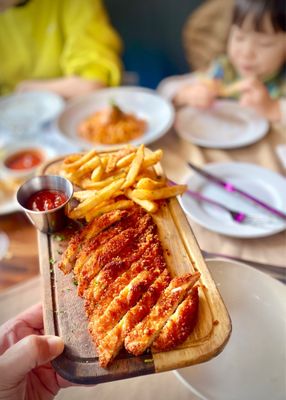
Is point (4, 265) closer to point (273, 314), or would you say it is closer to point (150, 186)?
point (150, 186)

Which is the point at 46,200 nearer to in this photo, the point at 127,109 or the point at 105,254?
the point at 105,254

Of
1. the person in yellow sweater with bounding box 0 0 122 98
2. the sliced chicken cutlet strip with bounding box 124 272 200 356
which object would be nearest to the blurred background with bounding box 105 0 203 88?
the person in yellow sweater with bounding box 0 0 122 98

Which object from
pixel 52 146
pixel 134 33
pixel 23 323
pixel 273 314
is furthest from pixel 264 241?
pixel 134 33

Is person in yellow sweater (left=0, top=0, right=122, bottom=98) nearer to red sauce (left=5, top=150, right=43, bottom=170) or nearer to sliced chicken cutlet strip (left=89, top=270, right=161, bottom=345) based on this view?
red sauce (left=5, top=150, right=43, bottom=170)

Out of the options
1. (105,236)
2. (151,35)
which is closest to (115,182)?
(105,236)

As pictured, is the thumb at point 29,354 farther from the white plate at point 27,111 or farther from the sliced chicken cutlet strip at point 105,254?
the white plate at point 27,111

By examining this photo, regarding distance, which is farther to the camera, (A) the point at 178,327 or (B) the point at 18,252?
(B) the point at 18,252
